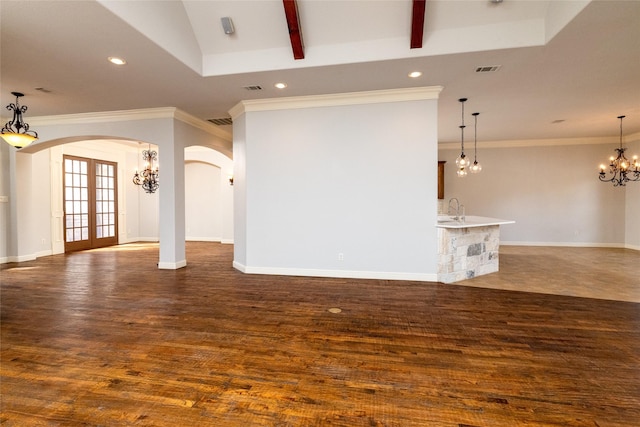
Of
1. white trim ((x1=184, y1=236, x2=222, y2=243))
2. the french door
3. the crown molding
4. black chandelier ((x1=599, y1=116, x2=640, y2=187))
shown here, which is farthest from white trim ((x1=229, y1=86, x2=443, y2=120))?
black chandelier ((x1=599, y1=116, x2=640, y2=187))

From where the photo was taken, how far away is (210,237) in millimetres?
10289

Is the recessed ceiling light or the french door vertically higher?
the recessed ceiling light

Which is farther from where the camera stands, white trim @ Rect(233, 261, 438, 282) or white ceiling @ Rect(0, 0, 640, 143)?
white trim @ Rect(233, 261, 438, 282)

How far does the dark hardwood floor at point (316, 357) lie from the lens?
185 cm

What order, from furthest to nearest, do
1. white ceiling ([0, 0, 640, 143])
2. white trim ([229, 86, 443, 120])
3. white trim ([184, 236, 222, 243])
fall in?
1. white trim ([184, 236, 222, 243])
2. white trim ([229, 86, 443, 120])
3. white ceiling ([0, 0, 640, 143])

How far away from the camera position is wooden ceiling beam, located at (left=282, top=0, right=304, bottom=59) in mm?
3461

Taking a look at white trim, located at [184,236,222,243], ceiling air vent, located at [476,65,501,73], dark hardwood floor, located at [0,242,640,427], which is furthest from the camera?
white trim, located at [184,236,222,243]

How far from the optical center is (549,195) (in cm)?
865

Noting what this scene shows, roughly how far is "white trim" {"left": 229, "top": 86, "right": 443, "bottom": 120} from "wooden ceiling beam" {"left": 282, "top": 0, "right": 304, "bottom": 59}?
1.19 metres

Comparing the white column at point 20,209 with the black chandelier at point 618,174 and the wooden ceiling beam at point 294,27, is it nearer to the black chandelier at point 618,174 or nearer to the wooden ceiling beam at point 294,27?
the wooden ceiling beam at point 294,27

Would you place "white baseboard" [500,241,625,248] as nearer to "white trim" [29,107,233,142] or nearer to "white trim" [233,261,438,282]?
"white trim" [233,261,438,282]

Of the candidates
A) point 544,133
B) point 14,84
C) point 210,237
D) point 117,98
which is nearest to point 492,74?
point 544,133

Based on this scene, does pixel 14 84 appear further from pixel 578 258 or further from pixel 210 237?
pixel 578 258

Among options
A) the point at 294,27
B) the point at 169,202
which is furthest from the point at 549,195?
the point at 169,202
